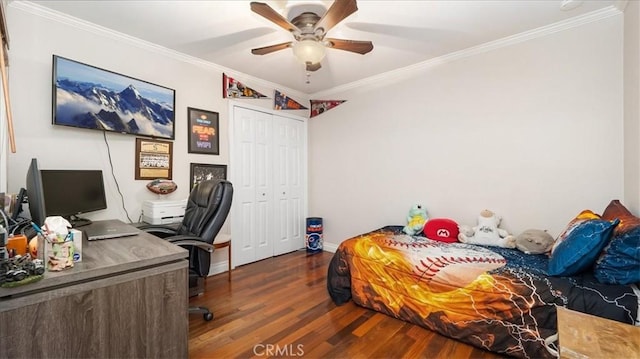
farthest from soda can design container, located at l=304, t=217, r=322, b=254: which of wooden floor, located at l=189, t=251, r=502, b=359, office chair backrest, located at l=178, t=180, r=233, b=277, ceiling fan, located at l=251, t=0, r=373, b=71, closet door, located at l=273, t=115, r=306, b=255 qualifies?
ceiling fan, located at l=251, t=0, r=373, b=71

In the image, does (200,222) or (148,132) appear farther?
(148,132)

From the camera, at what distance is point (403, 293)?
2.20 m

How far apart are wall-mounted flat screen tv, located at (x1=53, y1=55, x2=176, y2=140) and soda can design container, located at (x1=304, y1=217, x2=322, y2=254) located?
2202 millimetres

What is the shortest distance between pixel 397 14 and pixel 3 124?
2883 millimetres

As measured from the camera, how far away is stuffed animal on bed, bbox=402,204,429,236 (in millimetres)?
2979

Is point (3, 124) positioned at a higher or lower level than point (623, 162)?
higher

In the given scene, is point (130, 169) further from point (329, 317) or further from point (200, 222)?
point (329, 317)

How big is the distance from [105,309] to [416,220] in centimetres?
274

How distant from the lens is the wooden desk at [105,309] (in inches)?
36.9

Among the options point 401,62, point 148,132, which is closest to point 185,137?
point 148,132

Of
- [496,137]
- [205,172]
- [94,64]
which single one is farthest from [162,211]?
[496,137]

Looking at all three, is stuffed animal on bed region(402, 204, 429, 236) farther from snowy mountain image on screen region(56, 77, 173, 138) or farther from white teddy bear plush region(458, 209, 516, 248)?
snowy mountain image on screen region(56, 77, 173, 138)

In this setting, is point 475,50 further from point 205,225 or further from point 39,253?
point 39,253

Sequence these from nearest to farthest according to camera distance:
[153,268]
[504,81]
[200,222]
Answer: [153,268], [200,222], [504,81]
